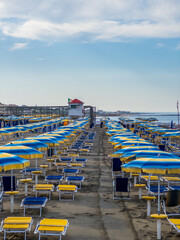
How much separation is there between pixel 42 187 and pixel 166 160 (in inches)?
166

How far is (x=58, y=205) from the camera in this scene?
881cm

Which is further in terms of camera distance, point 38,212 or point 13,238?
point 38,212

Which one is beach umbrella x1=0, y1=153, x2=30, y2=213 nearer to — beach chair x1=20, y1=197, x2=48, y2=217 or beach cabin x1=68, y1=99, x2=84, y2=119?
beach chair x1=20, y1=197, x2=48, y2=217

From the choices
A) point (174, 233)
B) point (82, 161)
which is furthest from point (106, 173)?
point (174, 233)

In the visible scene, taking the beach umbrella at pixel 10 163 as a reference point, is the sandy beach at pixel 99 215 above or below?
below

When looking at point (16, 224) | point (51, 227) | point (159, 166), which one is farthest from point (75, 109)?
point (51, 227)

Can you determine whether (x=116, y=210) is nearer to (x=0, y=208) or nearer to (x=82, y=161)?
(x=0, y=208)

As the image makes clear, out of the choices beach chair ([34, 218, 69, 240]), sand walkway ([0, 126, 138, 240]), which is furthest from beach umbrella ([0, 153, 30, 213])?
beach chair ([34, 218, 69, 240])

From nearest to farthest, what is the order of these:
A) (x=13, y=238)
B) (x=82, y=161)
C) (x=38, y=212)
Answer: (x=13, y=238) → (x=38, y=212) → (x=82, y=161)

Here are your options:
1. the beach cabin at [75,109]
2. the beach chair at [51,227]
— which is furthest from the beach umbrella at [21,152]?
the beach cabin at [75,109]

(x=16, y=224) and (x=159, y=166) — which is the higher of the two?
(x=159, y=166)

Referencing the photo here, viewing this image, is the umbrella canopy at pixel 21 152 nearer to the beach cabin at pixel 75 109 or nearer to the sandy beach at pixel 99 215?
the sandy beach at pixel 99 215

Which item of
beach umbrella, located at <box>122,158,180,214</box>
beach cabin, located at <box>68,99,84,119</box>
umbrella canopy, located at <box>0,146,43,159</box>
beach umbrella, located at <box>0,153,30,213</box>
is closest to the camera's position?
beach umbrella, located at <box>122,158,180,214</box>

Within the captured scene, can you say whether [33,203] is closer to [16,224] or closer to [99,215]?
[16,224]
